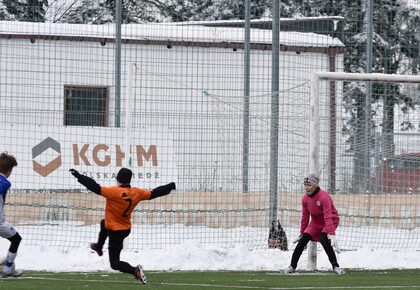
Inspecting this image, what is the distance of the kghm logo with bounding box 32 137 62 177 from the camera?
21.6 meters

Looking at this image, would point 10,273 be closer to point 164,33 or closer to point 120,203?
point 120,203

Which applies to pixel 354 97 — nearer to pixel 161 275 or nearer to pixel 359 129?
pixel 359 129

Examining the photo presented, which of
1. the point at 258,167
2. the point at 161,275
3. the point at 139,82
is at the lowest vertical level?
the point at 161,275

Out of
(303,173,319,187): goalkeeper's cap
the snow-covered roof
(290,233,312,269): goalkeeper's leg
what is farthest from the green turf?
the snow-covered roof

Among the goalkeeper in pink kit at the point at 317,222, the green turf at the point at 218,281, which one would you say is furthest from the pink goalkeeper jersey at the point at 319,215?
the green turf at the point at 218,281

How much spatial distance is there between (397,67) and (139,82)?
220 inches

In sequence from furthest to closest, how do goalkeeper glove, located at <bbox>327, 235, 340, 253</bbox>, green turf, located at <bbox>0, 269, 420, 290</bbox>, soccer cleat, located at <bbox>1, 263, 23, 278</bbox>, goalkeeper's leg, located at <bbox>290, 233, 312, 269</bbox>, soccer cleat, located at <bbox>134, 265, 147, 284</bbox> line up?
goalkeeper's leg, located at <bbox>290, 233, 312, 269</bbox> → goalkeeper glove, located at <bbox>327, 235, 340, 253</bbox> → soccer cleat, located at <bbox>1, 263, 23, 278</bbox> → green turf, located at <bbox>0, 269, 420, 290</bbox> → soccer cleat, located at <bbox>134, 265, 147, 284</bbox>

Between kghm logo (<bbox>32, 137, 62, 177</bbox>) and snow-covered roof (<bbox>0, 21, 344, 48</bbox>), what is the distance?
1921mm

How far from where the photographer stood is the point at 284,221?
21.6 m

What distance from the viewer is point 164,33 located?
23.3 meters

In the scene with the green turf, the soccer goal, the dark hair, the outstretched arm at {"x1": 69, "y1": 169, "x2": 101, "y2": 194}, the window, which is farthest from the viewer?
the soccer goal

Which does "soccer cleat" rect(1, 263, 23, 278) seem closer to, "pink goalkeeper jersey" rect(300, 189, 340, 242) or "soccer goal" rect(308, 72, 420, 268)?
"pink goalkeeper jersey" rect(300, 189, 340, 242)

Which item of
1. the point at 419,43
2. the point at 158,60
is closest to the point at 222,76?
the point at 158,60

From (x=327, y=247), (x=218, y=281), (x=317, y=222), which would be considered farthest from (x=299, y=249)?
(x=218, y=281)
